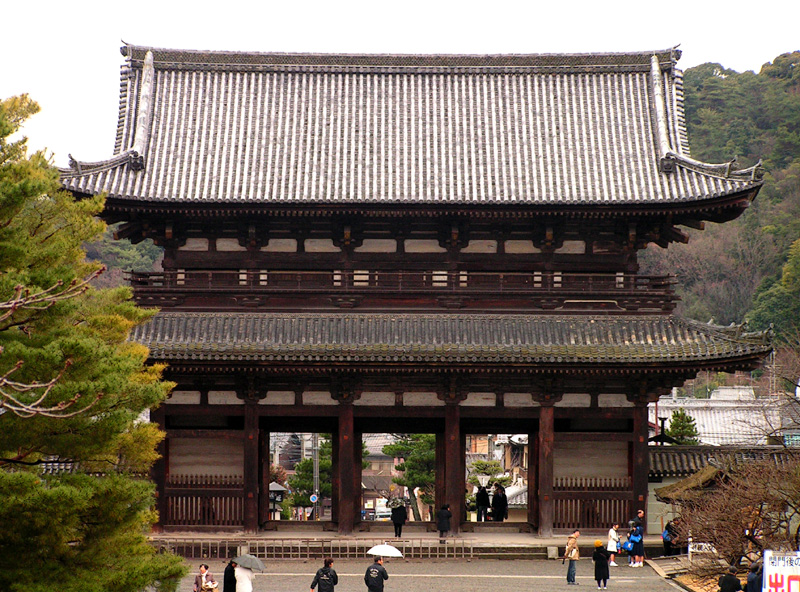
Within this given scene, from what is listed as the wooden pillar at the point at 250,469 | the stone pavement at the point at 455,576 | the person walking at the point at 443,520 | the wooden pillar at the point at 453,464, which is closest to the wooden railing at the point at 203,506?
the wooden pillar at the point at 250,469

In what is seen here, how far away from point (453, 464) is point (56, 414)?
15.8 metres

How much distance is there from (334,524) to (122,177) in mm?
12161

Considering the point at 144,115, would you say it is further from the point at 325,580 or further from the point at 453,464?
the point at 325,580

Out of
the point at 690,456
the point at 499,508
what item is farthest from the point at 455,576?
the point at 690,456

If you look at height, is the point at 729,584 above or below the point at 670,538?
below

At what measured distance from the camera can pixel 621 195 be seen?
30.1 metres

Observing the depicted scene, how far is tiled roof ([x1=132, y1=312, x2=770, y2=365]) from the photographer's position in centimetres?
2798

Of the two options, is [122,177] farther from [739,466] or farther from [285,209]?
[739,466]

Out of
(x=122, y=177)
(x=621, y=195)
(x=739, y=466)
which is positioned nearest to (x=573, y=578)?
(x=739, y=466)

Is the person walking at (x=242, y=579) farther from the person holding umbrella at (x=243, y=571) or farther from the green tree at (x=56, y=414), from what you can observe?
the green tree at (x=56, y=414)

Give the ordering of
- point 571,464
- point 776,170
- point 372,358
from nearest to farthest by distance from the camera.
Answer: point 372,358
point 571,464
point 776,170

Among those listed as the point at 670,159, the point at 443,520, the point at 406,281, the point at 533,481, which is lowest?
the point at 443,520

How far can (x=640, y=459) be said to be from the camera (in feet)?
96.4

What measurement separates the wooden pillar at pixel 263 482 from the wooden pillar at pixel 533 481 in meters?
7.93
